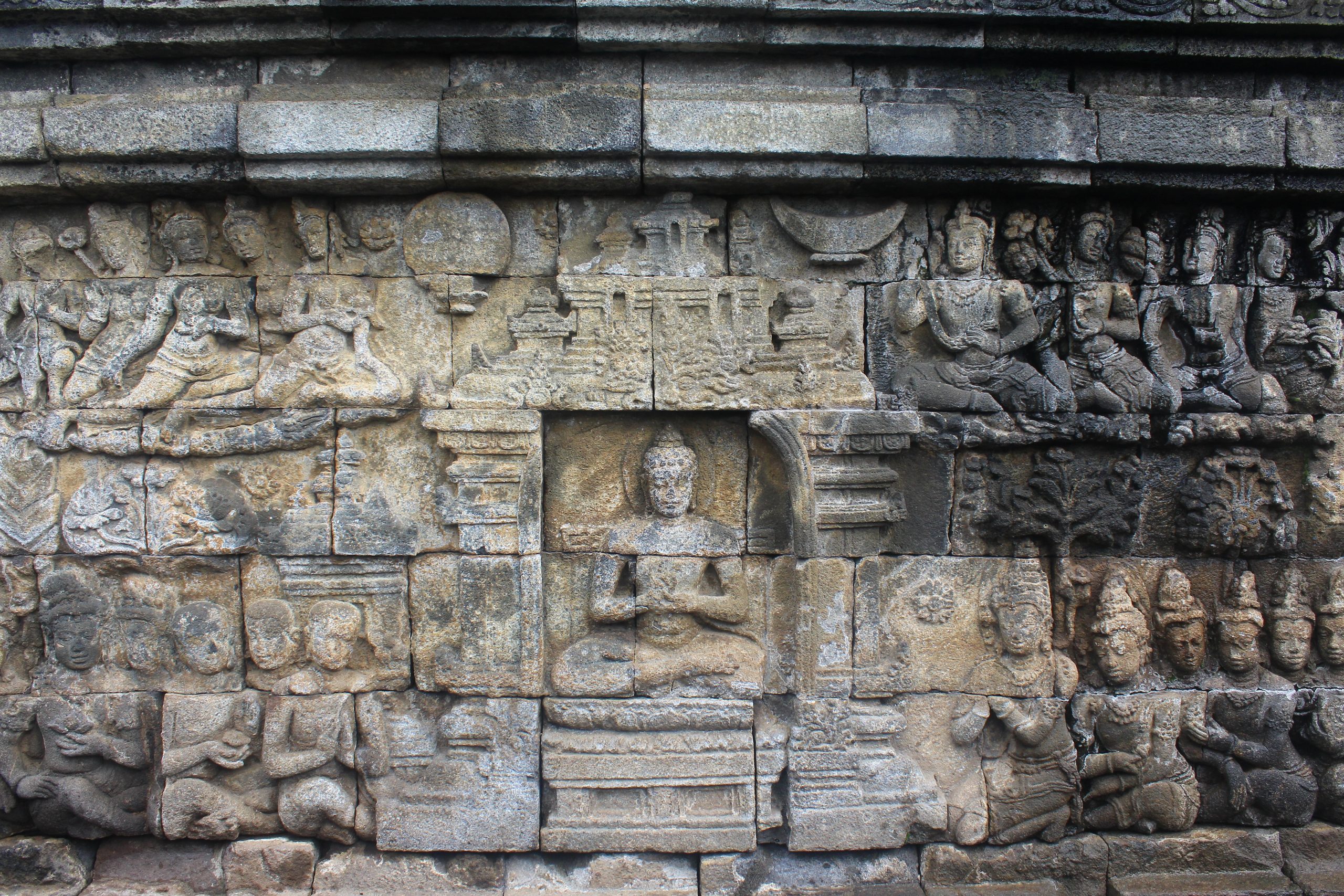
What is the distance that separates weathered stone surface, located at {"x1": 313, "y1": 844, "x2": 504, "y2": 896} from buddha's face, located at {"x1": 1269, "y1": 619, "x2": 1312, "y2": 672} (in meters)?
3.96

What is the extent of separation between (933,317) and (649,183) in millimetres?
1469

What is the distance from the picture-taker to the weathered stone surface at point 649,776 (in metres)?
4.00

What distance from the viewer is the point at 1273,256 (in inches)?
163

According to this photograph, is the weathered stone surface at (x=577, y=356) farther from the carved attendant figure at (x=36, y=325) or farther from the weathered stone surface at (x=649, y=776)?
the carved attendant figure at (x=36, y=325)

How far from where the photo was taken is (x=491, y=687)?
4.02 meters

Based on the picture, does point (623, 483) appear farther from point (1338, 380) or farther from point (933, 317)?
point (1338, 380)

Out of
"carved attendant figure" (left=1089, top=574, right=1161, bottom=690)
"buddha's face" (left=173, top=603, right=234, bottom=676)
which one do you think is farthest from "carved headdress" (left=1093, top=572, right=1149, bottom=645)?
"buddha's face" (left=173, top=603, right=234, bottom=676)

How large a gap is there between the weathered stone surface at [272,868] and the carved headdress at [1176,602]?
4.26 m

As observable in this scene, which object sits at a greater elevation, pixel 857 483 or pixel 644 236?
pixel 644 236

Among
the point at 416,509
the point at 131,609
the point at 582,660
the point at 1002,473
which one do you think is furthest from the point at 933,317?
the point at 131,609

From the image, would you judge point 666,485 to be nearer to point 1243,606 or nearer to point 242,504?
point 242,504

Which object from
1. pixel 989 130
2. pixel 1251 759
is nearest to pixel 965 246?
pixel 989 130

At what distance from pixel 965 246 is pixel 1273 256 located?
154 centimetres

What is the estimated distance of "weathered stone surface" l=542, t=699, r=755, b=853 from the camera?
13.1 feet
